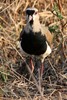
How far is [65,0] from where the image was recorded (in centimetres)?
538

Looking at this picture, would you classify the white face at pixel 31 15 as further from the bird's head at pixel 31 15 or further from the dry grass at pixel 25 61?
the dry grass at pixel 25 61

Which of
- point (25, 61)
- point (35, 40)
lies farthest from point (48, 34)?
point (25, 61)

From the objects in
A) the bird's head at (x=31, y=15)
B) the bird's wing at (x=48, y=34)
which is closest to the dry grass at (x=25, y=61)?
the bird's wing at (x=48, y=34)

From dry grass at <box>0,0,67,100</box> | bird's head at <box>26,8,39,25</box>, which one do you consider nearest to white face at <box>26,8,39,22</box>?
bird's head at <box>26,8,39,25</box>

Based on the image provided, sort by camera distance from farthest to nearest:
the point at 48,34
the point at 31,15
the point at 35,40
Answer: the point at 48,34 < the point at 35,40 < the point at 31,15

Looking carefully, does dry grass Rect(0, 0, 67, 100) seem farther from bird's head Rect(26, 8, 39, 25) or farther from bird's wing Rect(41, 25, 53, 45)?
bird's head Rect(26, 8, 39, 25)

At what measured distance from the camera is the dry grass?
145 inches

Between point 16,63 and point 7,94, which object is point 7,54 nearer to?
point 16,63

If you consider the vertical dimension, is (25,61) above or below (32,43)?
below

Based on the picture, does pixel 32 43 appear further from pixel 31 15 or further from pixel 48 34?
pixel 31 15

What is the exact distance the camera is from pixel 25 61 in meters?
3.49

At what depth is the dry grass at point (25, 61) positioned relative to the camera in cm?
367

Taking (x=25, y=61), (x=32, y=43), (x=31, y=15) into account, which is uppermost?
(x=31, y=15)

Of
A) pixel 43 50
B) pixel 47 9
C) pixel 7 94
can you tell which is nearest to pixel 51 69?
pixel 43 50
